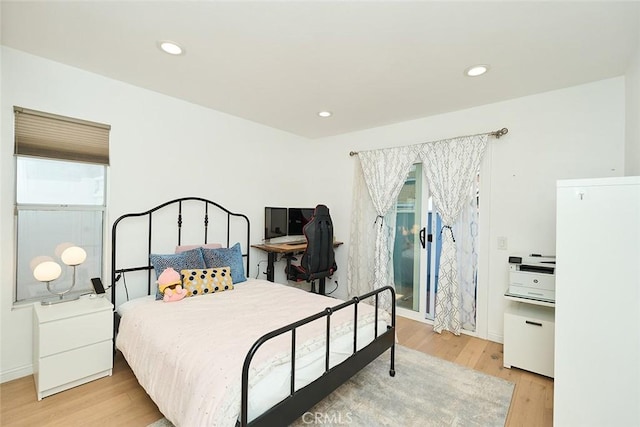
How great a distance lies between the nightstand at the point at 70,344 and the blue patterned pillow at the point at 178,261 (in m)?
0.45

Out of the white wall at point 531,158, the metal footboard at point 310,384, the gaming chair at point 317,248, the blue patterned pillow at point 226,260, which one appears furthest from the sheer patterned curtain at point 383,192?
the blue patterned pillow at point 226,260

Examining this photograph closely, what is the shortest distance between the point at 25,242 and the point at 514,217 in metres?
4.41

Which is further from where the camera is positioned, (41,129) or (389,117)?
(389,117)

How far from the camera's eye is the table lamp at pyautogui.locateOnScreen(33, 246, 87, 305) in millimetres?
2150

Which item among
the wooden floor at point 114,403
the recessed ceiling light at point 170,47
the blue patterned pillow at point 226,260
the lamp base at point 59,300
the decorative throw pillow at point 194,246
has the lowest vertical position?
the wooden floor at point 114,403

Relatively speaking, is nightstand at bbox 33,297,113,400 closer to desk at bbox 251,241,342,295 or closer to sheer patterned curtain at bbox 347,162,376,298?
desk at bbox 251,241,342,295

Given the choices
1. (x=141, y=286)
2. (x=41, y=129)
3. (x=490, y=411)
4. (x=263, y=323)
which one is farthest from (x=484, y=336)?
(x=41, y=129)

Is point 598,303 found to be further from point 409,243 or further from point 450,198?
point 409,243

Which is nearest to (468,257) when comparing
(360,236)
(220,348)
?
(360,236)

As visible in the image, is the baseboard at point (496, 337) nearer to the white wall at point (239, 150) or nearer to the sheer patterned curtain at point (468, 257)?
the white wall at point (239, 150)

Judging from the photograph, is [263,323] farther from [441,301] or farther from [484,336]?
[484,336]

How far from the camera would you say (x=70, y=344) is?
6.71 feet

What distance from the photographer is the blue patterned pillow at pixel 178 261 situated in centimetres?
259

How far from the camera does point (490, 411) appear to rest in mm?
1935
